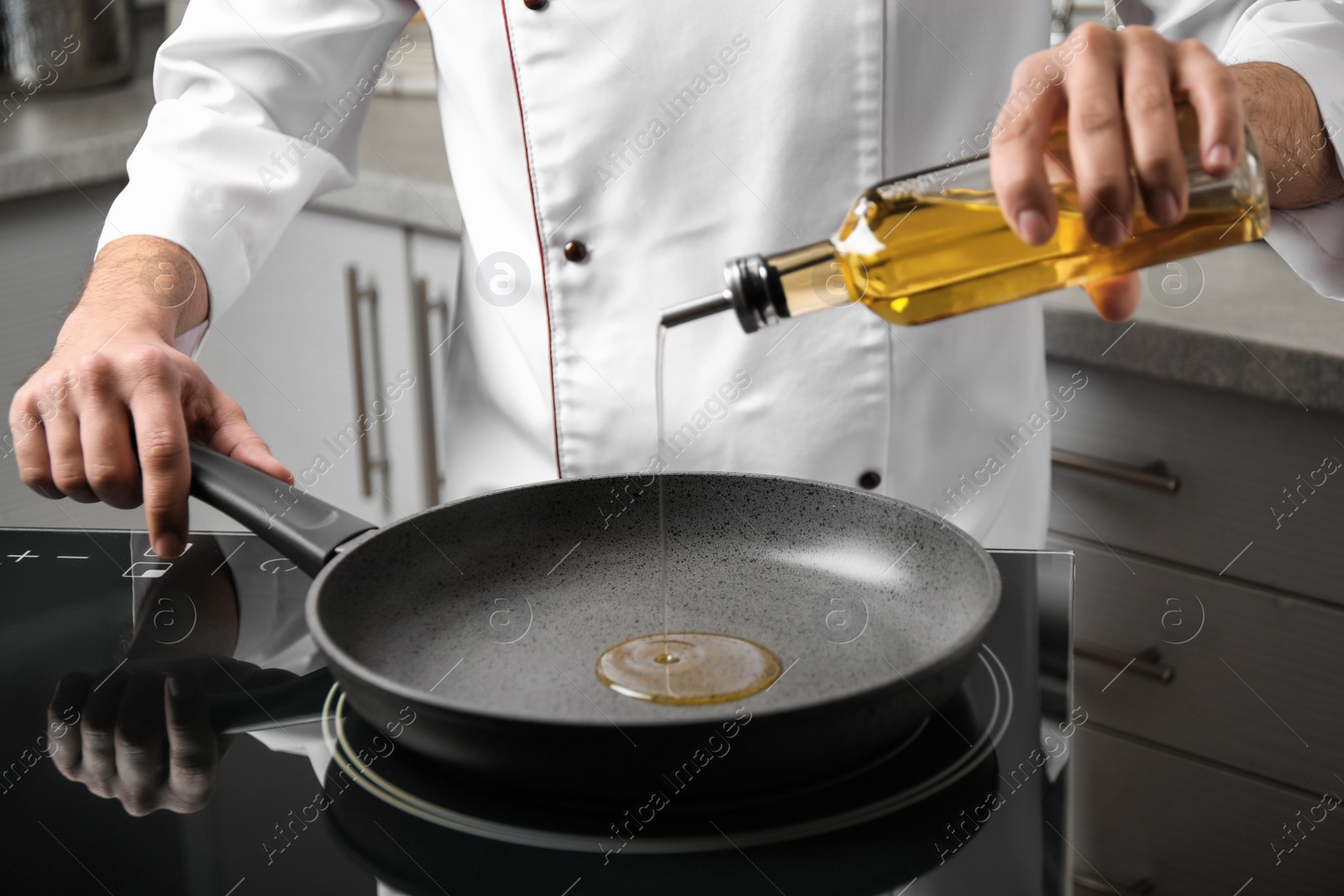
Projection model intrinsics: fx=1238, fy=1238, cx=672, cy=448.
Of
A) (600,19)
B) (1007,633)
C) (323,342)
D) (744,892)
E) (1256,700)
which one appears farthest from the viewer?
(323,342)

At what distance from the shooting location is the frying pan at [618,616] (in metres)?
0.40

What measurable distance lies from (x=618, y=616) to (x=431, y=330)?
98cm

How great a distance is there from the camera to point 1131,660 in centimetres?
117

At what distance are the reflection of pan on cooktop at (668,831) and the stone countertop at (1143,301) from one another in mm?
673

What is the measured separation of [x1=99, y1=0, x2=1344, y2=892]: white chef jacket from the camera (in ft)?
2.49

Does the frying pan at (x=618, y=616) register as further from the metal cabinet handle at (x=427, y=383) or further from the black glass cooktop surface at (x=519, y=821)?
the metal cabinet handle at (x=427, y=383)

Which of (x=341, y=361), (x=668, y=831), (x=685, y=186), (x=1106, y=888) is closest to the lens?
(x=668, y=831)

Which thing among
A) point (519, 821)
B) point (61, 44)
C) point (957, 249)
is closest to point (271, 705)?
point (519, 821)

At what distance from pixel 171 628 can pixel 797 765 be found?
0.34m

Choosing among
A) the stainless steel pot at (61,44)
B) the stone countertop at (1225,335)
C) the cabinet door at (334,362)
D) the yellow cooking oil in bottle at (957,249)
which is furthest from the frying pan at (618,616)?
the stainless steel pot at (61,44)

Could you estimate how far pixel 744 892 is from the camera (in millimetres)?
386

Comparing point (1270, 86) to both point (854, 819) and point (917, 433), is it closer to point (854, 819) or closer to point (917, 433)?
point (917, 433)

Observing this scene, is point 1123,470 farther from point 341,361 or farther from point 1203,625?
point 341,361

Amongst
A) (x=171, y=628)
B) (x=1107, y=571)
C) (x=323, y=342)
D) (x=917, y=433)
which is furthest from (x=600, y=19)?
(x=323, y=342)
